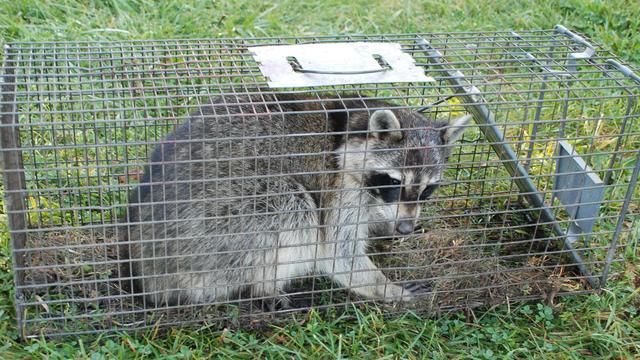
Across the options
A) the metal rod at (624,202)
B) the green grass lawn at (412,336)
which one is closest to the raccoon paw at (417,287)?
the green grass lawn at (412,336)

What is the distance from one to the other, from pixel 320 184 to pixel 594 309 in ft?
5.31

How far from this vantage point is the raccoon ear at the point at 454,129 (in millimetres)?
3797

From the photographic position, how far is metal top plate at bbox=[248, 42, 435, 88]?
3.37 metres

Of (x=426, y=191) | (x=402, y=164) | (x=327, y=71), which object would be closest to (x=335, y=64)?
(x=327, y=71)

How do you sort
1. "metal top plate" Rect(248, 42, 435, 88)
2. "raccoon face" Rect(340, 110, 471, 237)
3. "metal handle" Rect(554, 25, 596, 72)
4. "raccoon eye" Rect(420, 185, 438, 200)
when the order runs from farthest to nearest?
1. "metal handle" Rect(554, 25, 596, 72)
2. "raccoon eye" Rect(420, 185, 438, 200)
3. "raccoon face" Rect(340, 110, 471, 237)
4. "metal top plate" Rect(248, 42, 435, 88)

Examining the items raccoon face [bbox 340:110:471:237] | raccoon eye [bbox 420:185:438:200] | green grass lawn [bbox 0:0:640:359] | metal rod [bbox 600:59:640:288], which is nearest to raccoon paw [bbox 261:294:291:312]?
green grass lawn [bbox 0:0:640:359]

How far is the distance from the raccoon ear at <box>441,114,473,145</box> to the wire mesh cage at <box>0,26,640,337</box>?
0.01 meters

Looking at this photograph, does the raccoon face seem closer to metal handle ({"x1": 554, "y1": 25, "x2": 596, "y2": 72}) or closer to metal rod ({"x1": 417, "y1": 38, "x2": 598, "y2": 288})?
metal rod ({"x1": 417, "y1": 38, "x2": 598, "y2": 288})

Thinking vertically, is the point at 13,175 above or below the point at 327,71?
below

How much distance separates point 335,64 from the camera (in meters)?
3.52

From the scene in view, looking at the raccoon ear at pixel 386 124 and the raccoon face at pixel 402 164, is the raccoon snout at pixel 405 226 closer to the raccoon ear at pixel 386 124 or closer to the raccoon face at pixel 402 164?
the raccoon face at pixel 402 164

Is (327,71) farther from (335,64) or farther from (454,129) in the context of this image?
(454,129)

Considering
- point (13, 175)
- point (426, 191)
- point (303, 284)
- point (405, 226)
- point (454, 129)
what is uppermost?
point (454, 129)

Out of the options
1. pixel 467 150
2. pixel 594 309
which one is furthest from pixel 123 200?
pixel 594 309
